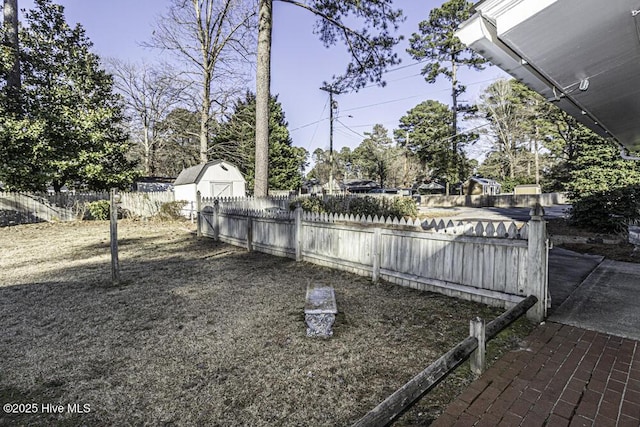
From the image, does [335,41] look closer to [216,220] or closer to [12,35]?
[216,220]

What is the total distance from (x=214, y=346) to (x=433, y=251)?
3.41 metres

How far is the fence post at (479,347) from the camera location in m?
2.57

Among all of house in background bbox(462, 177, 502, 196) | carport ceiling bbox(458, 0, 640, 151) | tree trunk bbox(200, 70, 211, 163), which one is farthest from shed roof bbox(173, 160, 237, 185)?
house in background bbox(462, 177, 502, 196)

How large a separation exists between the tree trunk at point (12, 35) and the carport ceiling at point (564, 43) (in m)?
18.8

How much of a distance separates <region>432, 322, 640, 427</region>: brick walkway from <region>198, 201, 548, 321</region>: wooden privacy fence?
775 mm

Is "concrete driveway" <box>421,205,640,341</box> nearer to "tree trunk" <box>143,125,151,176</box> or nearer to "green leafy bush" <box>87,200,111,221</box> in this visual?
"green leafy bush" <box>87,200,111,221</box>

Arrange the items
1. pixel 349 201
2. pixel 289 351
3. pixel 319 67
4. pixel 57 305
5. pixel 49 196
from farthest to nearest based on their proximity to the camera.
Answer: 1. pixel 319 67
2. pixel 49 196
3. pixel 349 201
4. pixel 57 305
5. pixel 289 351

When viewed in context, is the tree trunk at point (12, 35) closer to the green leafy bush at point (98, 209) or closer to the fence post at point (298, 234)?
the green leafy bush at point (98, 209)

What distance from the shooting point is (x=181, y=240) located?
10.7m

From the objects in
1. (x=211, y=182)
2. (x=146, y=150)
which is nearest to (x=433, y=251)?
(x=211, y=182)

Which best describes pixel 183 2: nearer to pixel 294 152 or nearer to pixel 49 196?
pixel 49 196

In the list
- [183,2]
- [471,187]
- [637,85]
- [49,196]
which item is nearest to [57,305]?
[637,85]

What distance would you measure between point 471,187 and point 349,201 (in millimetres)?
26330

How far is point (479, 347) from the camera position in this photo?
262cm
